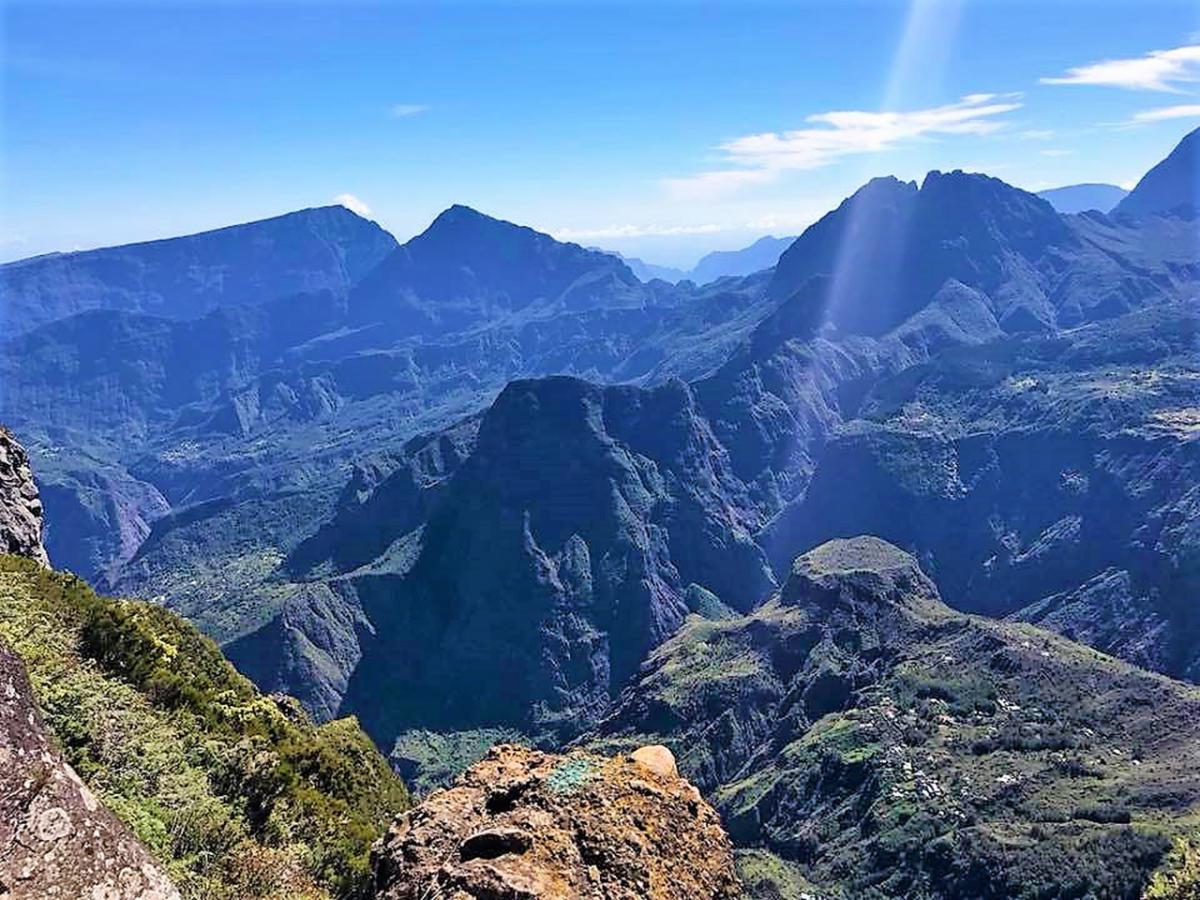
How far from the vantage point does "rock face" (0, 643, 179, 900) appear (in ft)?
38.5

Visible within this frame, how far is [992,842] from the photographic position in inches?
4823

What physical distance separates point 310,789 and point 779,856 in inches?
5403

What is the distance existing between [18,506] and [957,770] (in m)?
144

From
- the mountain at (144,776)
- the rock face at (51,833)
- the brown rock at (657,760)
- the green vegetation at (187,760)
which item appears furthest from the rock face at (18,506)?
the brown rock at (657,760)

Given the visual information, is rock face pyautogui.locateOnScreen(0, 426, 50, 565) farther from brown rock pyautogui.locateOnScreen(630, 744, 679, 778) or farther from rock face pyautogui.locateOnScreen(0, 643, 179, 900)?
brown rock pyautogui.locateOnScreen(630, 744, 679, 778)

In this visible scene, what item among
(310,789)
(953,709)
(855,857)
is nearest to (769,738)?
(953,709)

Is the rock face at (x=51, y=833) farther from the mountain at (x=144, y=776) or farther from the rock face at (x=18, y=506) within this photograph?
the rock face at (x=18, y=506)

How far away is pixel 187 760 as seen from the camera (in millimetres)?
28719

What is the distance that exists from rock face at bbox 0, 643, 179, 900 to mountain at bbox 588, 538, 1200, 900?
122399 mm

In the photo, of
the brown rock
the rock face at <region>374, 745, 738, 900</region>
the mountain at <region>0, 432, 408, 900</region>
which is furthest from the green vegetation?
the brown rock

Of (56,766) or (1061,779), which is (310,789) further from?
(1061,779)

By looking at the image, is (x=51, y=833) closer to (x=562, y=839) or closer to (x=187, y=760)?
(x=562, y=839)

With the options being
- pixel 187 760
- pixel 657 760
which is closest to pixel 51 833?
pixel 657 760

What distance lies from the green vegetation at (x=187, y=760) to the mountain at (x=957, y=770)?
358 ft
